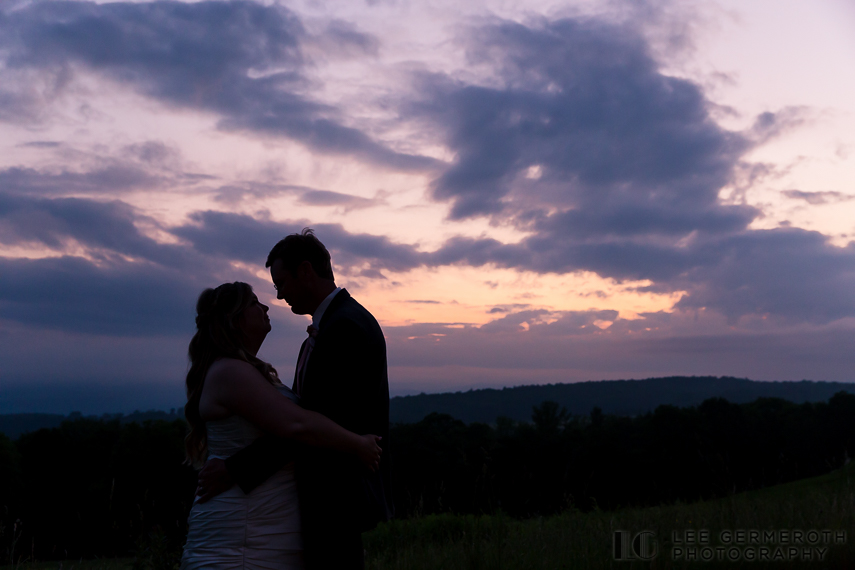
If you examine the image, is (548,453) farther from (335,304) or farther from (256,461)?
(256,461)

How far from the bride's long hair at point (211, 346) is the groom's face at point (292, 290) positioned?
0.43 meters

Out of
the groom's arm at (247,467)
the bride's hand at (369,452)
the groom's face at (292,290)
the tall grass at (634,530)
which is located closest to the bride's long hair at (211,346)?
the groom's arm at (247,467)

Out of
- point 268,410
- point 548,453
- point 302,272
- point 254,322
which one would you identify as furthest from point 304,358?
point 548,453

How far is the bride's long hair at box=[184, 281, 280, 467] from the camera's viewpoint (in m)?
2.75

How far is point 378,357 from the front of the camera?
2914 millimetres

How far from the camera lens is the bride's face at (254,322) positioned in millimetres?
2861

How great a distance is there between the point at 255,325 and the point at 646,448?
4988cm

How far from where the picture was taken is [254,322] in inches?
115

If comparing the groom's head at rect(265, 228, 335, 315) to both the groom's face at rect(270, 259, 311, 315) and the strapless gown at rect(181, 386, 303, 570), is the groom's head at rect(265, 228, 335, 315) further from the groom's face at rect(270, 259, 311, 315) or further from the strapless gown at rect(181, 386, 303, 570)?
the strapless gown at rect(181, 386, 303, 570)

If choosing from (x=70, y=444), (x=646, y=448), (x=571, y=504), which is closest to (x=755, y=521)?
(x=571, y=504)

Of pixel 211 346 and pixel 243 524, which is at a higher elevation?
pixel 211 346

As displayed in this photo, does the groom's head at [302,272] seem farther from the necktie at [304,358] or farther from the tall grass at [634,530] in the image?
the tall grass at [634,530]

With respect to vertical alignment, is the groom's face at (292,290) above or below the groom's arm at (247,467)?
above

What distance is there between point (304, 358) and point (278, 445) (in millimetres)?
642
